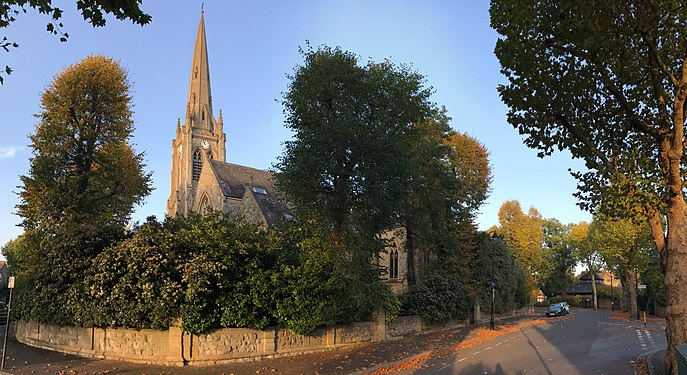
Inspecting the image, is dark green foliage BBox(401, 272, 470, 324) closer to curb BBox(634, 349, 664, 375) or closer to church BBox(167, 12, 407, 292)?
church BBox(167, 12, 407, 292)

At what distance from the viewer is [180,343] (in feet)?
48.1

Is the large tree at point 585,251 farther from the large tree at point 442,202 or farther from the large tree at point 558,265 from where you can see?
the large tree at point 442,202

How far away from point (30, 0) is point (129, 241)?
36.3 feet

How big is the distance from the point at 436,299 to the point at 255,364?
14.8m

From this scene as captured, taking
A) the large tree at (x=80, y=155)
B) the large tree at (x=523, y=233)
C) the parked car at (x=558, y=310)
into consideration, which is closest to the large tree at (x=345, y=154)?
the large tree at (x=80, y=155)

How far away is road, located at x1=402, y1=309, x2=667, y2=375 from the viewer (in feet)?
46.3

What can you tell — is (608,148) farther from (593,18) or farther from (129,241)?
(129,241)

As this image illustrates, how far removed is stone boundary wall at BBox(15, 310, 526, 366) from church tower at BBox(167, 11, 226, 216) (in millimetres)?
43438

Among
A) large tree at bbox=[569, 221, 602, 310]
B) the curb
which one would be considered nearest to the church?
the curb

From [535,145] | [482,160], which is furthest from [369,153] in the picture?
[482,160]

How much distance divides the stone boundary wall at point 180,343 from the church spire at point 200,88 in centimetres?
5004

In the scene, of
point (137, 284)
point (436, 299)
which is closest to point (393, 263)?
point (436, 299)

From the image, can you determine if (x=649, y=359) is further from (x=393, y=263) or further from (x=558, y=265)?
(x=558, y=265)

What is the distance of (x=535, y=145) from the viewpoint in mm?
12648
